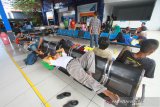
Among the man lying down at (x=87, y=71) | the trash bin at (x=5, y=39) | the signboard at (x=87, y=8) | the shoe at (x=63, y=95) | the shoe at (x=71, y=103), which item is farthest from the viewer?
the signboard at (x=87, y=8)

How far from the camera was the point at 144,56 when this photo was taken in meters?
1.19

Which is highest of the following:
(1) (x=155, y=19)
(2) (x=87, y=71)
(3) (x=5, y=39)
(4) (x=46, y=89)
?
(1) (x=155, y=19)

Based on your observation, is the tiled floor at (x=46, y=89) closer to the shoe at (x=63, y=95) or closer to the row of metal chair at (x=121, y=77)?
the shoe at (x=63, y=95)

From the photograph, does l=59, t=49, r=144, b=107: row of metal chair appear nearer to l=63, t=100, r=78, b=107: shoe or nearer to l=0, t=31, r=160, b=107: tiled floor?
l=0, t=31, r=160, b=107: tiled floor

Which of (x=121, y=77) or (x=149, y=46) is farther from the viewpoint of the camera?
(x=121, y=77)

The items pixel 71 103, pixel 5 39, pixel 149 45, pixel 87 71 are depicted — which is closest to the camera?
pixel 149 45

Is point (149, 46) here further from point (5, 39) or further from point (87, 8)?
point (87, 8)

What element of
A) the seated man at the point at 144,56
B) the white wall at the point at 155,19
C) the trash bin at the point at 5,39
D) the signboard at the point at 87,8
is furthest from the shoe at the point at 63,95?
the white wall at the point at 155,19

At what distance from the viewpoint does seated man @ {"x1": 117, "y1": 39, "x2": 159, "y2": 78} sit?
106cm

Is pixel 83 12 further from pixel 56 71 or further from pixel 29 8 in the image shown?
pixel 56 71

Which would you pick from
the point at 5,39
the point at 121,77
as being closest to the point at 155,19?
the point at 121,77

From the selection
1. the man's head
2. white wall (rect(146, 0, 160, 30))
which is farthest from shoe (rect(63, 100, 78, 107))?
white wall (rect(146, 0, 160, 30))

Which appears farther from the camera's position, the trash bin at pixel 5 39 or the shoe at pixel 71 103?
the trash bin at pixel 5 39

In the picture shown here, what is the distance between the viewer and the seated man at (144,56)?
3.46 feet
